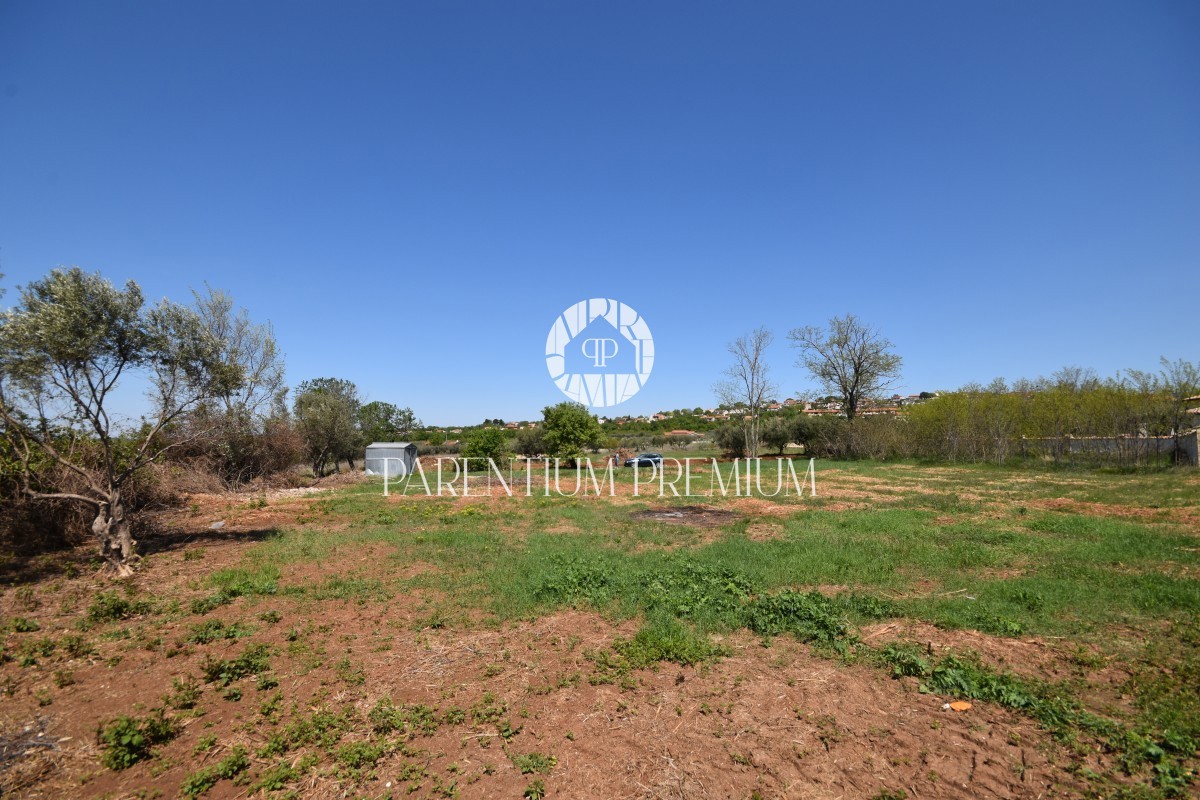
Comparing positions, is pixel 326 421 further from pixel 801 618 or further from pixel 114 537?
pixel 801 618

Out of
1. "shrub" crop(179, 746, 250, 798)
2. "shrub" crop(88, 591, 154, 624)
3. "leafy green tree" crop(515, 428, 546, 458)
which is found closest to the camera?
"shrub" crop(179, 746, 250, 798)

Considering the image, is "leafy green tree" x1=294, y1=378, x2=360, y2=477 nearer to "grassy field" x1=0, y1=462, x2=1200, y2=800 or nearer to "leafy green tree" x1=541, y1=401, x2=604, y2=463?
"leafy green tree" x1=541, y1=401, x2=604, y2=463

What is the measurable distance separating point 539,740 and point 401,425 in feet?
102

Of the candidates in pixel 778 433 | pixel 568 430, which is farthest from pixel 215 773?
pixel 778 433

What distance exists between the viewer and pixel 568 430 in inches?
1137

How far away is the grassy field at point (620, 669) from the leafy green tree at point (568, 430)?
779 inches

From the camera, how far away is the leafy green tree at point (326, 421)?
2419cm

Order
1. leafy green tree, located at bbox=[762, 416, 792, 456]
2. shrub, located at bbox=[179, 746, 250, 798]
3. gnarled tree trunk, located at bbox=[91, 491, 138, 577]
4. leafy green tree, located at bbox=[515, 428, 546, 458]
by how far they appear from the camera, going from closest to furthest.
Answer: shrub, located at bbox=[179, 746, 250, 798], gnarled tree trunk, located at bbox=[91, 491, 138, 577], leafy green tree, located at bbox=[515, 428, 546, 458], leafy green tree, located at bbox=[762, 416, 792, 456]

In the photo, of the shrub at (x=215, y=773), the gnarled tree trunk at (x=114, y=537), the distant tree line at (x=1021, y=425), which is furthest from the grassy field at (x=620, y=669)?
the distant tree line at (x=1021, y=425)

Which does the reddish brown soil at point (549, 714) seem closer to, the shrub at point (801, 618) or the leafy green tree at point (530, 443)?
the shrub at point (801, 618)

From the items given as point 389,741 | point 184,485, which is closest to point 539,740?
point 389,741

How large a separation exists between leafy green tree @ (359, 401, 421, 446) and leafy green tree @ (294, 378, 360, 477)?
108cm

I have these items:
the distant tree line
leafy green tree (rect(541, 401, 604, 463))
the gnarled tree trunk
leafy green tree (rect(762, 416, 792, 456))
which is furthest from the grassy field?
leafy green tree (rect(762, 416, 792, 456))

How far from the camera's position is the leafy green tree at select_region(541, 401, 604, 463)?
28922mm
